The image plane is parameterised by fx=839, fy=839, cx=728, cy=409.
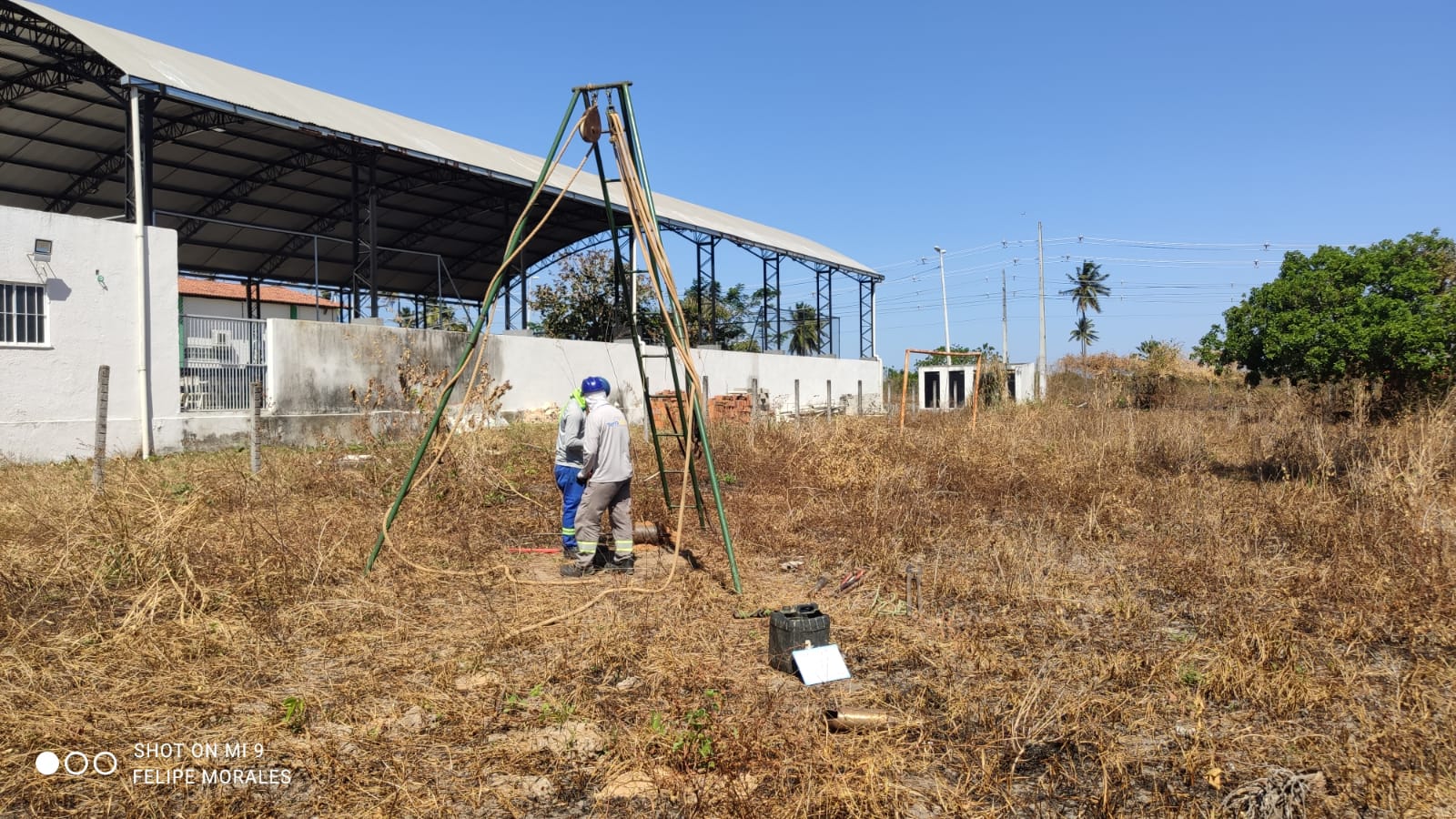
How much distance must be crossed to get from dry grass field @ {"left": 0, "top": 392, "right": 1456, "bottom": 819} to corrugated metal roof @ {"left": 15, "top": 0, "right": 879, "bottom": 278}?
28.5 ft

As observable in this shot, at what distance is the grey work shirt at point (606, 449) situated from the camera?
6.15 m

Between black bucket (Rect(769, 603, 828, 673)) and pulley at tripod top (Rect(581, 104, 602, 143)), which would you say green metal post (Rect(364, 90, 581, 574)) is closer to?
pulley at tripod top (Rect(581, 104, 602, 143))

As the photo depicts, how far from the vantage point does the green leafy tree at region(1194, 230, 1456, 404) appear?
11.8m

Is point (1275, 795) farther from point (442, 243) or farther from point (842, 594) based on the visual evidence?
point (442, 243)

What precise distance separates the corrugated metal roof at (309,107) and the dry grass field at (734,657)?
8.69m

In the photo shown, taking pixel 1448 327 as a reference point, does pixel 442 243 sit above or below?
above

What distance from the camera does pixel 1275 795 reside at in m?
2.87

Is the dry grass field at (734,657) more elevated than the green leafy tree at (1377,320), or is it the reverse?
the green leafy tree at (1377,320)

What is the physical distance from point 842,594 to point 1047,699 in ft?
7.08

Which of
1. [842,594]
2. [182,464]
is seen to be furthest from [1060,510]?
[182,464]

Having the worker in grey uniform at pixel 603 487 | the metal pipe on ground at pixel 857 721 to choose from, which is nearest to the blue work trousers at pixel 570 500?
the worker in grey uniform at pixel 603 487

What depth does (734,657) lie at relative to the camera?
4535 mm

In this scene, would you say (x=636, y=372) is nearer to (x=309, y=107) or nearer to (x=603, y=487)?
(x=309, y=107)

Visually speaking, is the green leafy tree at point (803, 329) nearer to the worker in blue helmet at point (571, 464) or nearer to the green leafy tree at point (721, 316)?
the green leafy tree at point (721, 316)
